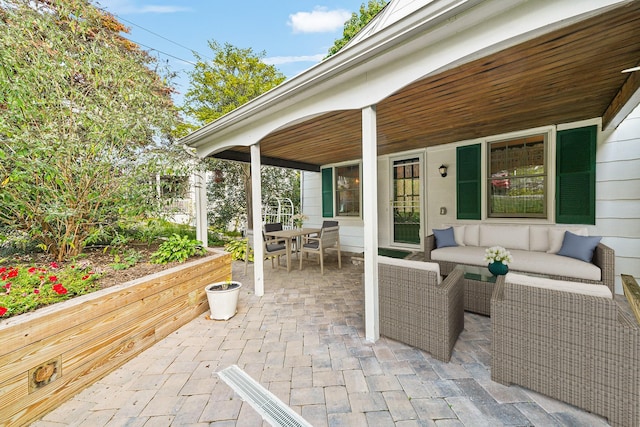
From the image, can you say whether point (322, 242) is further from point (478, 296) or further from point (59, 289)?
point (59, 289)

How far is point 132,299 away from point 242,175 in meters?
5.43

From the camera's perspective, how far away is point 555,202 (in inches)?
154

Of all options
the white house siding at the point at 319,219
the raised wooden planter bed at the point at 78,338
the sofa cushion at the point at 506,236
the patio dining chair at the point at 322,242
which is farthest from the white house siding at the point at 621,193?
the raised wooden planter bed at the point at 78,338

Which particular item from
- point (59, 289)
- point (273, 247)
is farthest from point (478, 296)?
point (59, 289)

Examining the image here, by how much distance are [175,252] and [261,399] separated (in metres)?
2.18

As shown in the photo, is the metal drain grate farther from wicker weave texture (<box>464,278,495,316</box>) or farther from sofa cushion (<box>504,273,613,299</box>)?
wicker weave texture (<box>464,278,495,316</box>)

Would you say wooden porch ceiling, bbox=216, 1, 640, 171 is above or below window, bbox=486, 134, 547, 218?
above

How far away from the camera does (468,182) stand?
4.73 metres

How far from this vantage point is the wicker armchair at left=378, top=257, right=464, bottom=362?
2002 mm

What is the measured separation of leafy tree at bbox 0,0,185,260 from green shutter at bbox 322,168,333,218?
408cm

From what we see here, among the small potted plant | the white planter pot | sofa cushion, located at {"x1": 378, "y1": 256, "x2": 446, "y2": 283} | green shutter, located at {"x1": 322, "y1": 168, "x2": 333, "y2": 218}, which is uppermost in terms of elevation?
green shutter, located at {"x1": 322, "y1": 168, "x2": 333, "y2": 218}

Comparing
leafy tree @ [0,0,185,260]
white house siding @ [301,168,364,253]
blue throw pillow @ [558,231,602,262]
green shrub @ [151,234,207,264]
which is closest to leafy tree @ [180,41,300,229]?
white house siding @ [301,168,364,253]

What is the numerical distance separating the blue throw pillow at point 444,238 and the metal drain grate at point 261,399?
3463 millimetres

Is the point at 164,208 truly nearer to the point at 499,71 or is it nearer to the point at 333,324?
the point at 333,324
